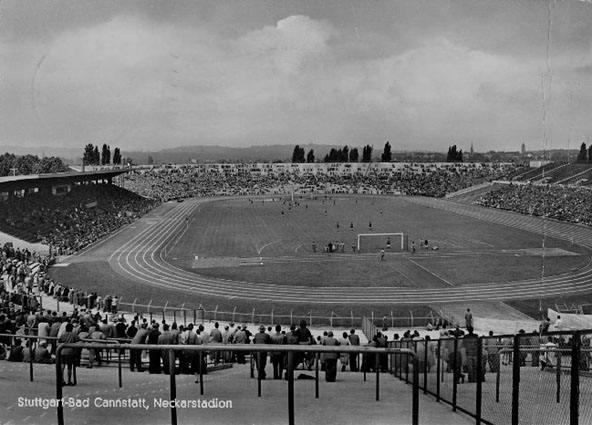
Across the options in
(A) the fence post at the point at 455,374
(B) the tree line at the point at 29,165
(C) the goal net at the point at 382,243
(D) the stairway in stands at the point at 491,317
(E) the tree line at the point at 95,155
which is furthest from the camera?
(E) the tree line at the point at 95,155

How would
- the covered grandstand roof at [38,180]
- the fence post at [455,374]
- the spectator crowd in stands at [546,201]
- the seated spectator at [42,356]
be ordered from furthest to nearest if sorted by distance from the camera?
the spectator crowd in stands at [546,201] < the covered grandstand roof at [38,180] < the seated spectator at [42,356] < the fence post at [455,374]

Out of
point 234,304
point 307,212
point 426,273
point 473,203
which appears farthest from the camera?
point 473,203

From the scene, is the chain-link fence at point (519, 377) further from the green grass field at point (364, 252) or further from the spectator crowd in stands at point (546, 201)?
the spectator crowd in stands at point (546, 201)

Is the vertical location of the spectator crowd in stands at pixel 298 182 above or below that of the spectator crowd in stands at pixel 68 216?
above

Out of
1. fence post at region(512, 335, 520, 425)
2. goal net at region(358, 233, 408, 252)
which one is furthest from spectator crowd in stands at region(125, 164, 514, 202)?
fence post at region(512, 335, 520, 425)

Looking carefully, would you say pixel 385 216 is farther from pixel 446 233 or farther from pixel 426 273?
pixel 426 273

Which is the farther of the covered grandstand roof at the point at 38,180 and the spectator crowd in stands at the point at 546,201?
the spectator crowd in stands at the point at 546,201

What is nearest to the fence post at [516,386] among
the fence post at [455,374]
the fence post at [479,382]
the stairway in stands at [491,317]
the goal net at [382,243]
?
the fence post at [479,382]

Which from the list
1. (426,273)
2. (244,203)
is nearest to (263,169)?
(244,203)
